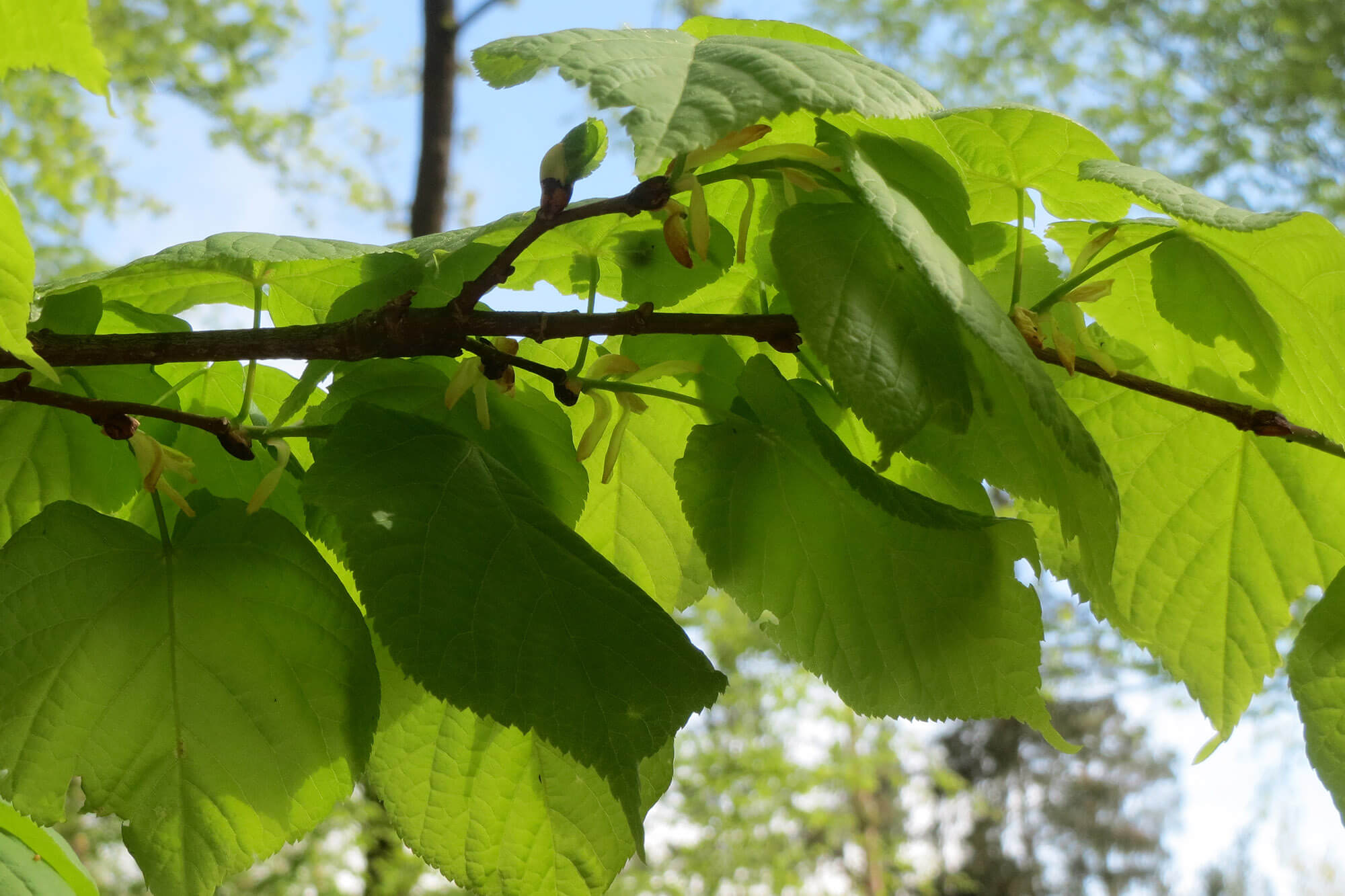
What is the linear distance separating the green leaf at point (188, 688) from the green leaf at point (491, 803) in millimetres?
29

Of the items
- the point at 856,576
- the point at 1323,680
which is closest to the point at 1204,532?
the point at 1323,680

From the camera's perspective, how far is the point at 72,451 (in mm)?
333

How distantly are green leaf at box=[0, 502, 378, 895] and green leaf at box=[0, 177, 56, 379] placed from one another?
10cm

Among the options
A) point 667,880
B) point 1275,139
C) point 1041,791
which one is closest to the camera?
point 667,880

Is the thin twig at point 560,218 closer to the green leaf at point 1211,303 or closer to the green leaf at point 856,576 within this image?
the green leaf at point 856,576

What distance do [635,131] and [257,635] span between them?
0.63 feet

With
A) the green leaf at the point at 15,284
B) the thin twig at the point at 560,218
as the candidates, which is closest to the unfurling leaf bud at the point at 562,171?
the thin twig at the point at 560,218

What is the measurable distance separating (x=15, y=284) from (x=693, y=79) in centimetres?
14

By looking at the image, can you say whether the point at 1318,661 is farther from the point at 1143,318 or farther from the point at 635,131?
the point at 635,131

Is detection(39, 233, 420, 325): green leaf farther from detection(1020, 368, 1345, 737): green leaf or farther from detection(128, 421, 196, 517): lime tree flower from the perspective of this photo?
detection(1020, 368, 1345, 737): green leaf

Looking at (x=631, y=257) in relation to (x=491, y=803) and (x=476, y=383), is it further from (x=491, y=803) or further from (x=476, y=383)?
(x=491, y=803)

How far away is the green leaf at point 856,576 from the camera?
11.5 inches

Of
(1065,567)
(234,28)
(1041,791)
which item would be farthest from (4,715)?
(1041,791)

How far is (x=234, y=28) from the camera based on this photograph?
3111 millimetres
